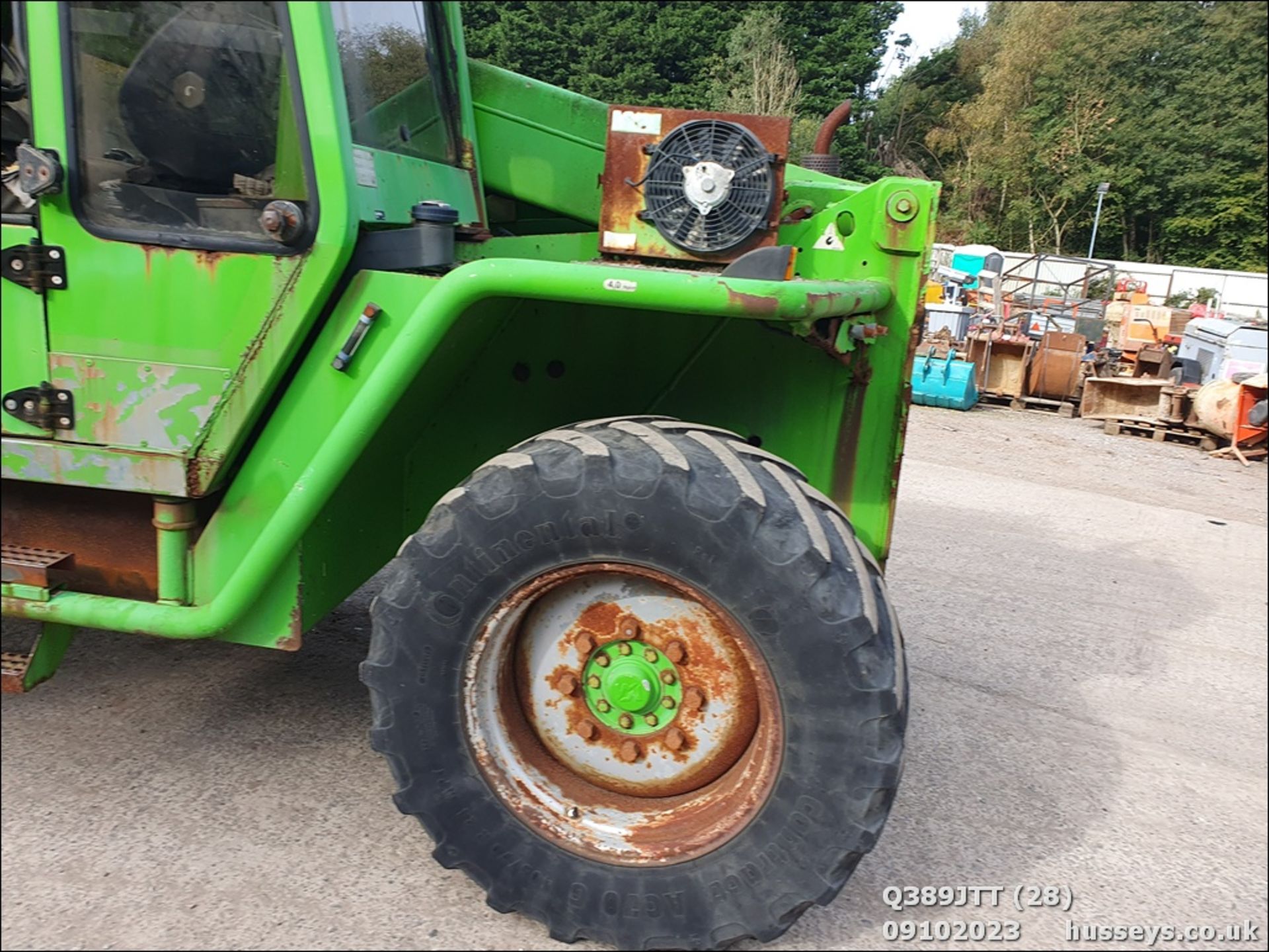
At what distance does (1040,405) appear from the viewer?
450 inches

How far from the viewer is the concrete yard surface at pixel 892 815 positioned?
2262 millimetres

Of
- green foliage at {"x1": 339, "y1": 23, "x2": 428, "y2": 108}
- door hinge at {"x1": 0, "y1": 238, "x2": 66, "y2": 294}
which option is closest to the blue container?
green foliage at {"x1": 339, "y1": 23, "x2": 428, "y2": 108}

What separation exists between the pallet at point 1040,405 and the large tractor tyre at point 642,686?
10174 millimetres

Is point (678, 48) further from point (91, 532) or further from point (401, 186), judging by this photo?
point (91, 532)

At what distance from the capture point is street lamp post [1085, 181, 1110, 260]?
2.73 m

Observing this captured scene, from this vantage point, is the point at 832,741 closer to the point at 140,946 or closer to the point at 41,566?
the point at 140,946

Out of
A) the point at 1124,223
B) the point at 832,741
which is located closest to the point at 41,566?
the point at 832,741

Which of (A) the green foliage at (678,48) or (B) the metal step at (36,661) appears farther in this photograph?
(A) the green foliage at (678,48)

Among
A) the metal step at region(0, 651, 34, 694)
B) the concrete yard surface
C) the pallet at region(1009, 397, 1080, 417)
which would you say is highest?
the metal step at region(0, 651, 34, 694)

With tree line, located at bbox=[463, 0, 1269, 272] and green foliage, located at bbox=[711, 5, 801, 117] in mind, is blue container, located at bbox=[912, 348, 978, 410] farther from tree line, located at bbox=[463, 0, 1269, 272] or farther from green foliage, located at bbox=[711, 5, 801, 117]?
tree line, located at bbox=[463, 0, 1269, 272]

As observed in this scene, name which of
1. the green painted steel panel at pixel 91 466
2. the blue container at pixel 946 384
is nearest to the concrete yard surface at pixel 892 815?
the green painted steel panel at pixel 91 466

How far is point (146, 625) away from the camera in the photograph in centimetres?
232

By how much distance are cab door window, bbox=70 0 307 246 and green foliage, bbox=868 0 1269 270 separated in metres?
2.02

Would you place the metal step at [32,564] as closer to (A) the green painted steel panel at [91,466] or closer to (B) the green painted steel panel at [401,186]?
(A) the green painted steel panel at [91,466]
